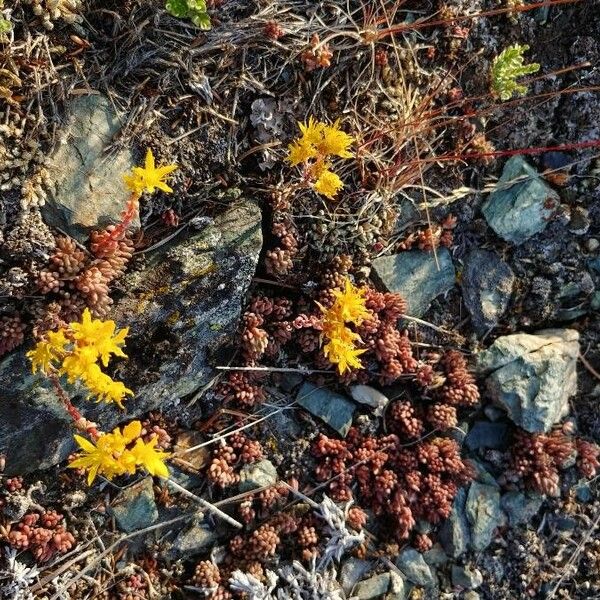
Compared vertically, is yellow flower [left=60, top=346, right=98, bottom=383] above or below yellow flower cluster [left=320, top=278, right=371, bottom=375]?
above

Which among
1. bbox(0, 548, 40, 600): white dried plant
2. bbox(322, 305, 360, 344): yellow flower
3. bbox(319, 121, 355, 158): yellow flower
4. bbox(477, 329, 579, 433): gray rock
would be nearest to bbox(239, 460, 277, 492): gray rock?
bbox(322, 305, 360, 344): yellow flower

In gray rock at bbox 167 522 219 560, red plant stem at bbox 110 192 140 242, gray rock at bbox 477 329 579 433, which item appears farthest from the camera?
gray rock at bbox 477 329 579 433

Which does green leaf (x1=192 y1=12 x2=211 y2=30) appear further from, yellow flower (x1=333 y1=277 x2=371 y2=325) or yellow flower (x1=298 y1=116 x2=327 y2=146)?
yellow flower (x1=333 y1=277 x2=371 y2=325)

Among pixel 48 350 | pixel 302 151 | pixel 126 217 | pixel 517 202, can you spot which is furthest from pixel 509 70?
pixel 48 350

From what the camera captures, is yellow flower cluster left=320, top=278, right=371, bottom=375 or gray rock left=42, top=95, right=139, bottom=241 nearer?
gray rock left=42, top=95, right=139, bottom=241

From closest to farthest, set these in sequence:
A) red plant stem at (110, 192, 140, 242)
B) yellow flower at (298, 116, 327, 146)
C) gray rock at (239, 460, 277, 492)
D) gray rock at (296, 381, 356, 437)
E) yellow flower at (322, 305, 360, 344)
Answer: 1. red plant stem at (110, 192, 140, 242)
2. yellow flower at (298, 116, 327, 146)
3. yellow flower at (322, 305, 360, 344)
4. gray rock at (239, 460, 277, 492)
5. gray rock at (296, 381, 356, 437)

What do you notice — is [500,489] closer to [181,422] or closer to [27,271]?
[181,422]

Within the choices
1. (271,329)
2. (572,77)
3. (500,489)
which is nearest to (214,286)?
(271,329)
